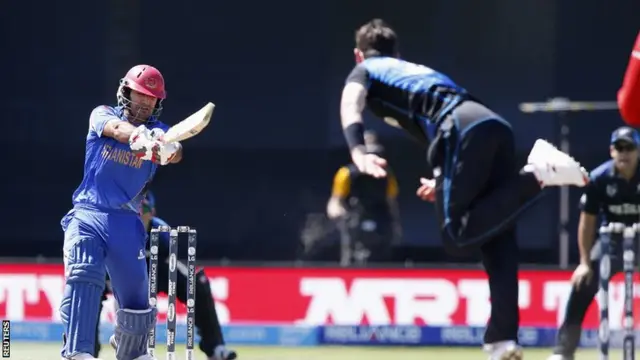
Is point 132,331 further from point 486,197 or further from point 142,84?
point 486,197

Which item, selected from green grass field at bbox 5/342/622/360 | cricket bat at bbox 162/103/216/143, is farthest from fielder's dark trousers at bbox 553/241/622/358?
cricket bat at bbox 162/103/216/143

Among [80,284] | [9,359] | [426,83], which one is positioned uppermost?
[426,83]

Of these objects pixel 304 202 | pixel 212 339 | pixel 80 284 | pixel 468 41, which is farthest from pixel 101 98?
pixel 80 284

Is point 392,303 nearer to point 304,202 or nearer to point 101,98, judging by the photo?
point 304,202

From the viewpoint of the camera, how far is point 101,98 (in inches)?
614

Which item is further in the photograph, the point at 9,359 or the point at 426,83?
the point at 9,359

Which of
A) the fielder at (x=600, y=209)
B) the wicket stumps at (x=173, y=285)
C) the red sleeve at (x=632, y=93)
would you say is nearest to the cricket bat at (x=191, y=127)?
the wicket stumps at (x=173, y=285)

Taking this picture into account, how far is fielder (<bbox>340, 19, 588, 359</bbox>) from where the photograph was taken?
7293 millimetres

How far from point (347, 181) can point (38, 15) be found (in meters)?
3.64

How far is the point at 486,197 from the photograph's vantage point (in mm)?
7363

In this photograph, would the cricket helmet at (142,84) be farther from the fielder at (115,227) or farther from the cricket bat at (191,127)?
the cricket bat at (191,127)

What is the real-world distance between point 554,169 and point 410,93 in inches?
30.1

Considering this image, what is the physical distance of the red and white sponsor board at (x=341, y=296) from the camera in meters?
12.4

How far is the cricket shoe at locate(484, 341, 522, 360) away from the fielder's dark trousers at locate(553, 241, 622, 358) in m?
2.98
